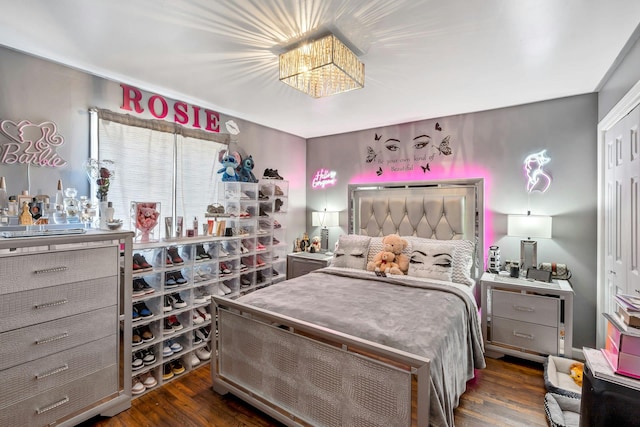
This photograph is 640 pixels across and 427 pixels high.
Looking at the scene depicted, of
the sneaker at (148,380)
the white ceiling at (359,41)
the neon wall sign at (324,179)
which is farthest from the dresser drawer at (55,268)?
the neon wall sign at (324,179)

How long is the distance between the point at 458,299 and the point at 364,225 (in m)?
1.79

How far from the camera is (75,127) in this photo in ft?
7.73

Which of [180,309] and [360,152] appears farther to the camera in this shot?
[360,152]

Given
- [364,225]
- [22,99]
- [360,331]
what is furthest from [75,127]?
[364,225]

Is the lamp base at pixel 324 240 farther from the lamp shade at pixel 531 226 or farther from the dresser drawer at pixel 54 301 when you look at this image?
the dresser drawer at pixel 54 301

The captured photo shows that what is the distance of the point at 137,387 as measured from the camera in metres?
2.24

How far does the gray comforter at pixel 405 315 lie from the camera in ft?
5.26

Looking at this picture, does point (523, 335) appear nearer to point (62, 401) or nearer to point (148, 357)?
point (148, 357)

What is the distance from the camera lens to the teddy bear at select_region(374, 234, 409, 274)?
3.07 metres

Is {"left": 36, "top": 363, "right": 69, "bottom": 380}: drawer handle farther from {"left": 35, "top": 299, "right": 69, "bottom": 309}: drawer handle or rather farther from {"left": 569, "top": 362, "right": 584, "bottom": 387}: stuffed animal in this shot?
{"left": 569, "top": 362, "right": 584, "bottom": 387}: stuffed animal

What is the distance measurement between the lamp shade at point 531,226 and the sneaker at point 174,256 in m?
3.14

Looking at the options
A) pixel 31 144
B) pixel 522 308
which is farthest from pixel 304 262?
pixel 31 144

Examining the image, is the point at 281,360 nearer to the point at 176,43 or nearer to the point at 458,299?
the point at 458,299

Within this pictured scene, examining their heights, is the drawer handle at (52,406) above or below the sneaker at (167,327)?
below
